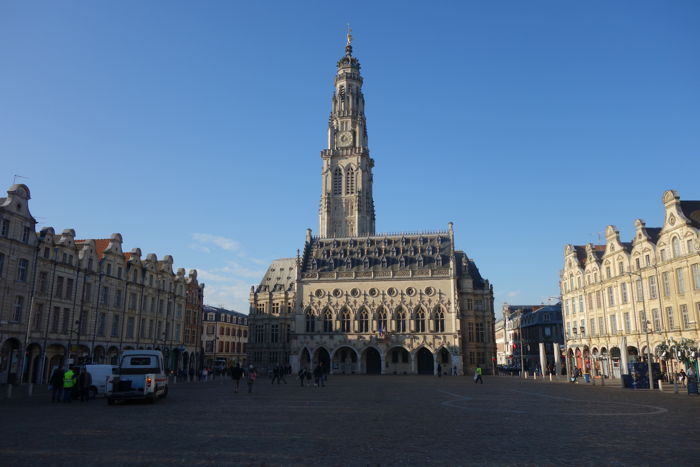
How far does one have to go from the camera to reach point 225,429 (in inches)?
647

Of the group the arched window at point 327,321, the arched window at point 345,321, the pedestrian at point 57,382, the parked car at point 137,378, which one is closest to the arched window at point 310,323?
the arched window at point 327,321

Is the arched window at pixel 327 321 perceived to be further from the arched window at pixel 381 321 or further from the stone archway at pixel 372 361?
the arched window at pixel 381 321

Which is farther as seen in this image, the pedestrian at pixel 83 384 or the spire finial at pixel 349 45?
the spire finial at pixel 349 45

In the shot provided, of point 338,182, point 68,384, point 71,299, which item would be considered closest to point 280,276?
point 338,182

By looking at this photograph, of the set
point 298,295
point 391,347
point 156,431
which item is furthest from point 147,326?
point 156,431

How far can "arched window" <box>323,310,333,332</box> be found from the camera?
7825 cm

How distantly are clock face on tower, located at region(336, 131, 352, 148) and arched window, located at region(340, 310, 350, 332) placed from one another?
131ft

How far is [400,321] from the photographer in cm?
7638

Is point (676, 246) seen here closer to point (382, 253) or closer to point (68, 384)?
point (382, 253)

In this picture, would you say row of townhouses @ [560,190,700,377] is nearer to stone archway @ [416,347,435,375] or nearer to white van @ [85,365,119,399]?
stone archway @ [416,347,435,375]

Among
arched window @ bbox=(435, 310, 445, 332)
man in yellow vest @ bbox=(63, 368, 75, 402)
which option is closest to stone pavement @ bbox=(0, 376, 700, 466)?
man in yellow vest @ bbox=(63, 368, 75, 402)

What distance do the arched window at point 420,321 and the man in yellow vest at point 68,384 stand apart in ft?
180

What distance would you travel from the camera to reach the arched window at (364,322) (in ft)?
253

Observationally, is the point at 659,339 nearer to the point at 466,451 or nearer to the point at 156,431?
the point at 466,451
